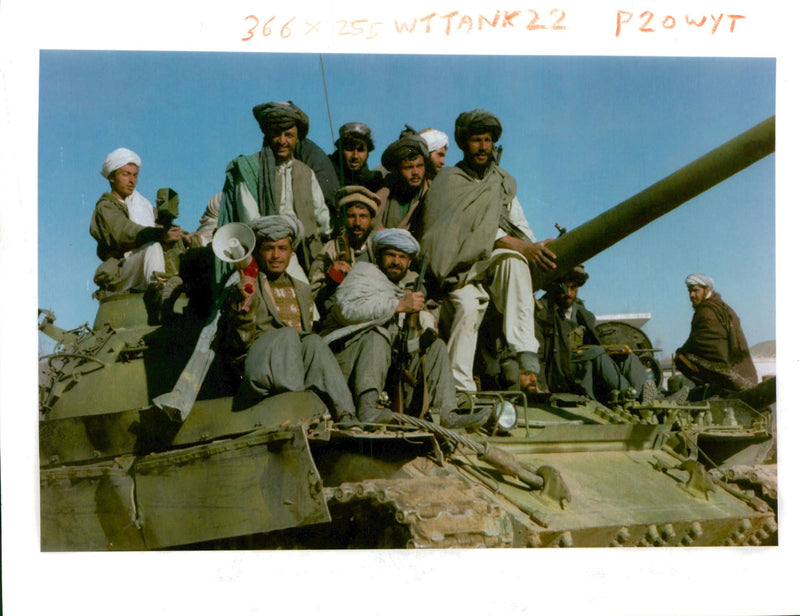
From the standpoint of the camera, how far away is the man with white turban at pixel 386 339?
32.7 feet

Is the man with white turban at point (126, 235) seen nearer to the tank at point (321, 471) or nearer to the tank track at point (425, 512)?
the tank at point (321, 471)

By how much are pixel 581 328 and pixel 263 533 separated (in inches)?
176

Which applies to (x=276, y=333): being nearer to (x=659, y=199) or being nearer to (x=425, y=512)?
(x=425, y=512)

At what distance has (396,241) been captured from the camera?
1036 centimetres

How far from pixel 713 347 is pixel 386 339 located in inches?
152

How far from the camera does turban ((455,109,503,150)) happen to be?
36.6 feet

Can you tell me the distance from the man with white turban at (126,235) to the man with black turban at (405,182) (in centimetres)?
186

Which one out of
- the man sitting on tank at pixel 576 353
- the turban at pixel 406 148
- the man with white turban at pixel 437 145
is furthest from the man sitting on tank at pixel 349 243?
the man sitting on tank at pixel 576 353

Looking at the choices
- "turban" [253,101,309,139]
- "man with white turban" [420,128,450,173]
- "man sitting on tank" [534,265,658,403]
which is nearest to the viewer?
"turban" [253,101,309,139]

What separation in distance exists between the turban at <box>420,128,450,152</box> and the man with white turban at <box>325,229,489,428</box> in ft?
5.03

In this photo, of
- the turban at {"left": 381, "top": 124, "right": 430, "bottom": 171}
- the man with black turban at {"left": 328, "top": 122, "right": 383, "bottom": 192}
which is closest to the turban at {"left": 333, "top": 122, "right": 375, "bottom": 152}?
the man with black turban at {"left": 328, "top": 122, "right": 383, "bottom": 192}

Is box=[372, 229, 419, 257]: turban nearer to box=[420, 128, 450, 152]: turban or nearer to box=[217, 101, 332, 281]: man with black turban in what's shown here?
box=[217, 101, 332, 281]: man with black turban

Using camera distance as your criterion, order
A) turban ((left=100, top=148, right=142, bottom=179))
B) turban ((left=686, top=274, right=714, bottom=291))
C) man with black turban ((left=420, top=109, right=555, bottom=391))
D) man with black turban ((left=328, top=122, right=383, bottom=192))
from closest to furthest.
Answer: turban ((left=100, top=148, right=142, bottom=179)), man with black turban ((left=420, top=109, right=555, bottom=391)), man with black turban ((left=328, top=122, right=383, bottom=192)), turban ((left=686, top=274, right=714, bottom=291))

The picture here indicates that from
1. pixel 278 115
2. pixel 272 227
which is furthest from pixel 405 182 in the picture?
pixel 272 227
